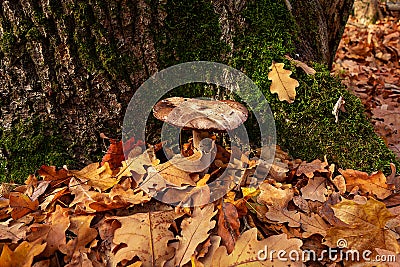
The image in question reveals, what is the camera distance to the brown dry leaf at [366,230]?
1.88m

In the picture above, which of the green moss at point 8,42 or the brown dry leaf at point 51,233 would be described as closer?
the brown dry leaf at point 51,233

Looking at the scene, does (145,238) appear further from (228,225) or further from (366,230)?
(366,230)

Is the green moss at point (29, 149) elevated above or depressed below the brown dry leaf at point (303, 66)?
below

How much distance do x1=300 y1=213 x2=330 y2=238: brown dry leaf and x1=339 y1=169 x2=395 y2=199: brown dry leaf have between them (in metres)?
0.39

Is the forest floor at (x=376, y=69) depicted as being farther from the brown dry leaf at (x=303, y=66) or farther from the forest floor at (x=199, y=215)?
the forest floor at (x=199, y=215)

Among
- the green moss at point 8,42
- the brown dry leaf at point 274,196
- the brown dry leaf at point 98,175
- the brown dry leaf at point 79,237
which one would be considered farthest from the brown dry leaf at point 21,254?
the green moss at point 8,42

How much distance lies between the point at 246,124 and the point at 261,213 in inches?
32.2

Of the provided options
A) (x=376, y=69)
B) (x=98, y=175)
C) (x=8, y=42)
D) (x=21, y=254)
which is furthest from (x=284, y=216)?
(x=376, y=69)

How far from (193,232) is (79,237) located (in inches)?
22.4

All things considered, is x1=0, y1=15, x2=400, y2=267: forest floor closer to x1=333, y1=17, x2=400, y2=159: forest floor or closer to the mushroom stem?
the mushroom stem

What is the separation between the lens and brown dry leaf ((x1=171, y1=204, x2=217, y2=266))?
1838mm

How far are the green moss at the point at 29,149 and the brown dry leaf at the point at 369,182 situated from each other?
1835 millimetres

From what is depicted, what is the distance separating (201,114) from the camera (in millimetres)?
2158

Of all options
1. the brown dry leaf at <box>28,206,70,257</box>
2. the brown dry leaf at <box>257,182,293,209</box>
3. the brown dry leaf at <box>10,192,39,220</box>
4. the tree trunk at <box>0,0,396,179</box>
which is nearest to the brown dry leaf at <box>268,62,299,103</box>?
the tree trunk at <box>0,0,396,179</box>
